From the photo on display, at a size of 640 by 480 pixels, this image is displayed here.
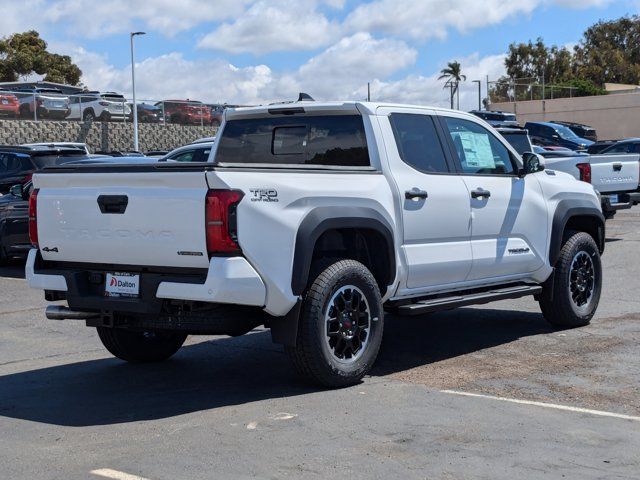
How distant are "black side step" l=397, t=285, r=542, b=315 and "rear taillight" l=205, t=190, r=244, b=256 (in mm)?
1863

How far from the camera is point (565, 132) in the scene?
43.2 meters

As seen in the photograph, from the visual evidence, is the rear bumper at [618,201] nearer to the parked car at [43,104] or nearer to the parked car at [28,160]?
the parked car at [28,160]

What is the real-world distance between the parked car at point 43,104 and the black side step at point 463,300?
30.9 meters

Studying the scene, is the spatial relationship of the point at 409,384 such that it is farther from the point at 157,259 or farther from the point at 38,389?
the point at 38,389

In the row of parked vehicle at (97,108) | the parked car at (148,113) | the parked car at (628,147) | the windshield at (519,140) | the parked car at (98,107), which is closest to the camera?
the windshield at (519,140)

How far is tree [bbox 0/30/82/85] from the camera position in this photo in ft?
226

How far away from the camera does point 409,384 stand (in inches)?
281

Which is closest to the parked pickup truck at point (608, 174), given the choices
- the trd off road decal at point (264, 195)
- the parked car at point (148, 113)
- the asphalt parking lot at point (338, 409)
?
the asphalt parking lot at point (338, 409)

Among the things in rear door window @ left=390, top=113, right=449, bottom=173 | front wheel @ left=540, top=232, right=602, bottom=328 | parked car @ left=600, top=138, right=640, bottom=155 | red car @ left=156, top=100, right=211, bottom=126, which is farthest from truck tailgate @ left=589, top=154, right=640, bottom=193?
red car @ left=156, top=100, right=211, bottom=126

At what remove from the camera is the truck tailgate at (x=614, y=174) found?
16.8m

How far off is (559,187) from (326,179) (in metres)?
3.17

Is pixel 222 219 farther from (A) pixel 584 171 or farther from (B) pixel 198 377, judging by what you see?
(A) pixel 584 171

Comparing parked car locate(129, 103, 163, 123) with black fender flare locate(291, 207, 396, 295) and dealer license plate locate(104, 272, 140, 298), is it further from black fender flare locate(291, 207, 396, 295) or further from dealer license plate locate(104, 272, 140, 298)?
dealer license plate locate(104, 272, 140, 298)

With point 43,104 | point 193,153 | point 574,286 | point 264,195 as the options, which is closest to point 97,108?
point 43,104
